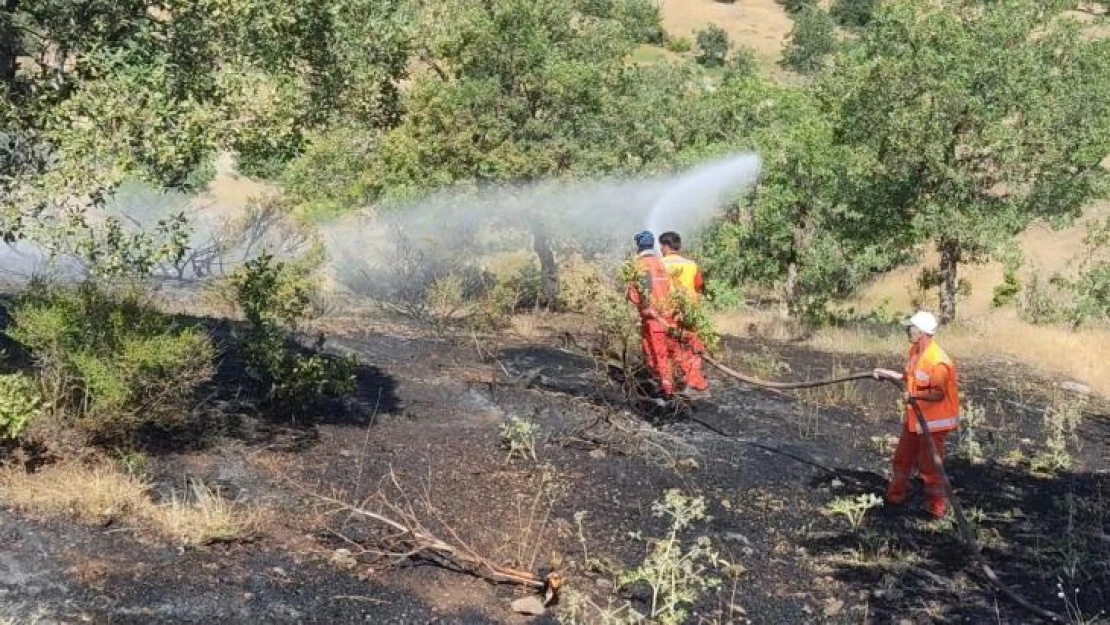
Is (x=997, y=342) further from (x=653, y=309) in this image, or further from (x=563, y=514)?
(x=563, y=514)

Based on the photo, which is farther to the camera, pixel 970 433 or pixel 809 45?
pixel 809 45

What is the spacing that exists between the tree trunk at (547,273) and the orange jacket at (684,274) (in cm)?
734

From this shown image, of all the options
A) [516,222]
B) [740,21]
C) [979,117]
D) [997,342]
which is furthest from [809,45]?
[516,222]

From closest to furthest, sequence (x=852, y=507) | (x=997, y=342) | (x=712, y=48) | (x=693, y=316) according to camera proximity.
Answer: (x=852, y=507), (x=693, y=316), (x=997, y=342), (x=712, y=48)

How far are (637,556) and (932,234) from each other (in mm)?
10301

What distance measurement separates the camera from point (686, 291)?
28.6 feet

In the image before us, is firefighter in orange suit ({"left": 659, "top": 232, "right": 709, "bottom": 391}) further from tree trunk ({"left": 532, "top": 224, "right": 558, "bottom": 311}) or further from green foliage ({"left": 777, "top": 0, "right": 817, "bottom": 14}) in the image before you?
green foliage ({"left": 777, "top": 0, "right": 817, "bottom": 14})

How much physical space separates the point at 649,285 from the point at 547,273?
7737 mm

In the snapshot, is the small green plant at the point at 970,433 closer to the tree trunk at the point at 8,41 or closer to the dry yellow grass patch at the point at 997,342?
the dry yellow grass patch at the point at 997,342

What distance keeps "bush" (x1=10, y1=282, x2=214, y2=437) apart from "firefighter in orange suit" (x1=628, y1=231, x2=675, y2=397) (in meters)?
3.56

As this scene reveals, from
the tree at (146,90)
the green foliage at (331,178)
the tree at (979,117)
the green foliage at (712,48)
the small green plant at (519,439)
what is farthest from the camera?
the green foliage at (712,48)

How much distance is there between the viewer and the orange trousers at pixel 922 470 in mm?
7250

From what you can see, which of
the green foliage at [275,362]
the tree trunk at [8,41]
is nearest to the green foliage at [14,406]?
the green foliage at [275,362]

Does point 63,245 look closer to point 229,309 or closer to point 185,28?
point 185,28
